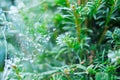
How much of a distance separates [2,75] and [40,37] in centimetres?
17

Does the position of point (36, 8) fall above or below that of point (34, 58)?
above

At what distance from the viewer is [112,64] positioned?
546mm

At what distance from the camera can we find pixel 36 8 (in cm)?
76

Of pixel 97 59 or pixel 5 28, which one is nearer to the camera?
pixel 97 59

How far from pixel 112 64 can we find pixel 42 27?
0.71 feet

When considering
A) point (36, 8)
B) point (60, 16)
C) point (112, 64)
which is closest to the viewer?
point (112, 64)

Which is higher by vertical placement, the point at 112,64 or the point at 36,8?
the point at 36,8

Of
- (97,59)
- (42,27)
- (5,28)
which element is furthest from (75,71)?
(5,28)

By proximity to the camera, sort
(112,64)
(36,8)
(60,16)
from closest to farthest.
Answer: (112,64) < (60,16) < (36,8)

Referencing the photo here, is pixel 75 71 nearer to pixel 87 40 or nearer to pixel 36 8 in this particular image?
pixel 87 40

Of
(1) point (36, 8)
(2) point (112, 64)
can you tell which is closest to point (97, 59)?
(2) point (112, 64)

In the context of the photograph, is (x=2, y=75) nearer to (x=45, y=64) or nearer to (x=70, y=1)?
(x=45, y=64)

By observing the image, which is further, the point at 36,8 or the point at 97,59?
the point at 36,8

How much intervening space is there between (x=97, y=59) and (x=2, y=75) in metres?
0.29
